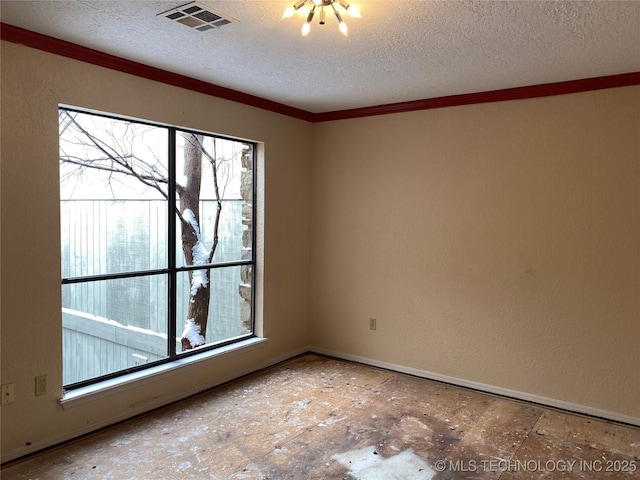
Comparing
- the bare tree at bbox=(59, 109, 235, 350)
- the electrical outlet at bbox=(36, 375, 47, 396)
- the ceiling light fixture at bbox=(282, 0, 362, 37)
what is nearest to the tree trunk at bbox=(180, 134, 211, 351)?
the bare tree at bbox=(59, 109, 235, 350)

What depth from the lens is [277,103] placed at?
408 centimetres

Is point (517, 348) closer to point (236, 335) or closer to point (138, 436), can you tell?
point (236, 335)

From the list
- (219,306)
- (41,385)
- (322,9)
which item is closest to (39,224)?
(41,385)

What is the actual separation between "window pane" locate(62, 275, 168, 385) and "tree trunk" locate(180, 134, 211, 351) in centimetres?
29

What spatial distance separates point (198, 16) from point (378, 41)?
97 centimetres

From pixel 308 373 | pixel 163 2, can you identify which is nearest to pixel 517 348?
pixel 308 373

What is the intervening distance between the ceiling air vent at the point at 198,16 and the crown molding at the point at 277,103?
794mm

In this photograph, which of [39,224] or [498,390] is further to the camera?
[498,390]

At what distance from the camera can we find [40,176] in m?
2.61

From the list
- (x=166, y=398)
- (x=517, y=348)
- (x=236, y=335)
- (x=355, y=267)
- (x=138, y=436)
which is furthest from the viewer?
(x=355, y=267)

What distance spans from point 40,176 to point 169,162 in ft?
3.00

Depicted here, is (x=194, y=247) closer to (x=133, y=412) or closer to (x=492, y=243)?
(x=133, y=412)

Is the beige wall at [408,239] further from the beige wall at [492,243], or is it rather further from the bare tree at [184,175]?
the bare tree at [184,175]

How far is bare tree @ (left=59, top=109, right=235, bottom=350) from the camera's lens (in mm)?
2920
